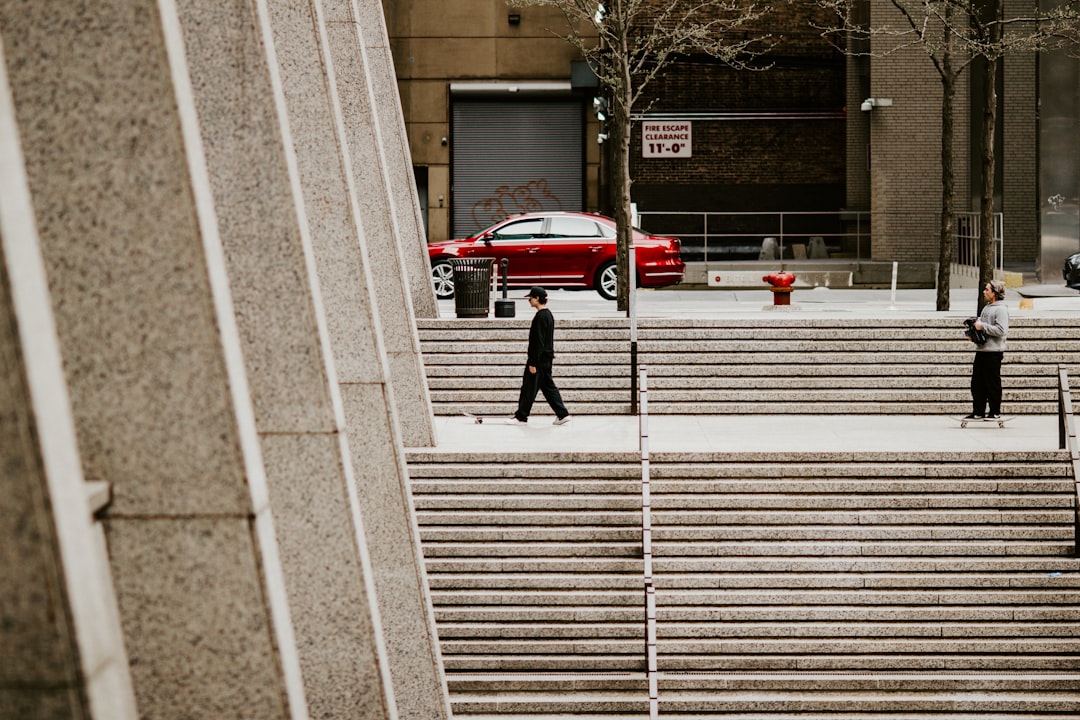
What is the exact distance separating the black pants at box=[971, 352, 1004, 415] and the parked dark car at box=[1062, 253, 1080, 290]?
1271 centimetres

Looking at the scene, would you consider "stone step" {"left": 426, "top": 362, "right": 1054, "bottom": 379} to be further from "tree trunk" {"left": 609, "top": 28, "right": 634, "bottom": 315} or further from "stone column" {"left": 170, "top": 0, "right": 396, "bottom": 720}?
"stone column" {"left": 170, "top": 0, "right": 396, "bottom": 720}

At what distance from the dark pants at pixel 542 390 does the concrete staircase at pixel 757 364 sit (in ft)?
4.35

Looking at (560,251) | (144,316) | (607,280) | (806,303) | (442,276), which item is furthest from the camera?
(442,276)

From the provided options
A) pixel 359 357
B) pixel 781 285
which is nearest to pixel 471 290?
pixel 781 285

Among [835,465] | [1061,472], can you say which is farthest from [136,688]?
[1061,472]

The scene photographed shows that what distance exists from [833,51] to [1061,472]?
23.9m

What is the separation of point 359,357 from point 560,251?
15.9m

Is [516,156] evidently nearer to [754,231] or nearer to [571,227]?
[754,231]

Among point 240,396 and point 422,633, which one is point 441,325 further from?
point 240,396

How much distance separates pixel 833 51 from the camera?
34562mm

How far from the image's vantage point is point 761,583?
1159 cm

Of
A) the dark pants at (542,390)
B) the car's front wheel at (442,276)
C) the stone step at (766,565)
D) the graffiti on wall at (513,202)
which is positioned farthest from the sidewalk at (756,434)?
the graffiti on wall at (513,202)

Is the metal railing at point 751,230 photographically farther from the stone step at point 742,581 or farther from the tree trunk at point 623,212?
the stone step at point 742,581

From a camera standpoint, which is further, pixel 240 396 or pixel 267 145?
pixel 267 145
